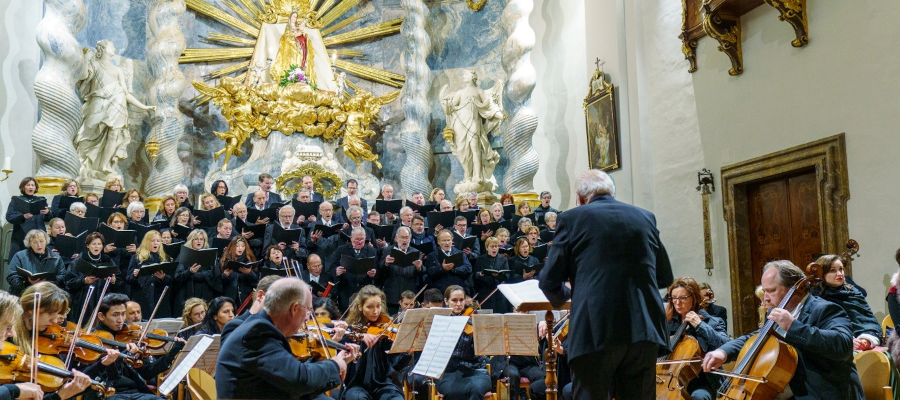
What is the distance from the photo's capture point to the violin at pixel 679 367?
4895 mm

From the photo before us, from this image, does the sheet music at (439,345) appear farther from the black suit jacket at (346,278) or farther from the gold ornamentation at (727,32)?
the gold ornamentation at (727,32)

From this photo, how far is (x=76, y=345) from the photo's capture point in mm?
4992

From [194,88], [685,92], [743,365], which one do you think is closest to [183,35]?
[194,88]

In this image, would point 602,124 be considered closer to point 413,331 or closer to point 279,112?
point 279,112

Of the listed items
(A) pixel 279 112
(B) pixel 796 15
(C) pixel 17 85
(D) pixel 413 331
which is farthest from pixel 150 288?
(B) pixel 796 15

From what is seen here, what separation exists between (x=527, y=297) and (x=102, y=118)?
9.74 metres

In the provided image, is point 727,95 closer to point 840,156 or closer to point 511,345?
point 840,156

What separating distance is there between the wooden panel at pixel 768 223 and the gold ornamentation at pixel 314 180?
254 inches

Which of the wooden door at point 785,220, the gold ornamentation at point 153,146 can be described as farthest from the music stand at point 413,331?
the gold ornamentation at point 153,146

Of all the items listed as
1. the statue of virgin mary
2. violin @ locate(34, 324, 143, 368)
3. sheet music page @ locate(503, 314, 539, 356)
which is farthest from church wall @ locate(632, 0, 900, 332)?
violin @ locate(34, 324, 143, 368)

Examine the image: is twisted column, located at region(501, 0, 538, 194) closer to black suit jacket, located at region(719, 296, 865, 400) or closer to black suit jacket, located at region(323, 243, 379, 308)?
black suit jacket, located at region(323, 243, 379, 308)

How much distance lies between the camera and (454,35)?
14828mm

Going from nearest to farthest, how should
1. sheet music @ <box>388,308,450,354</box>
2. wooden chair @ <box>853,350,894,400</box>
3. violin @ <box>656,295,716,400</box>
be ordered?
1. wooden chair @ <box>853,350,894,400</box>
2. violin @ <box>656,295,716,400</box>
3. sheet music @ <box>388,308,450,354</box>

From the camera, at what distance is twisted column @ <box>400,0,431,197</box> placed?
13.7 metres
